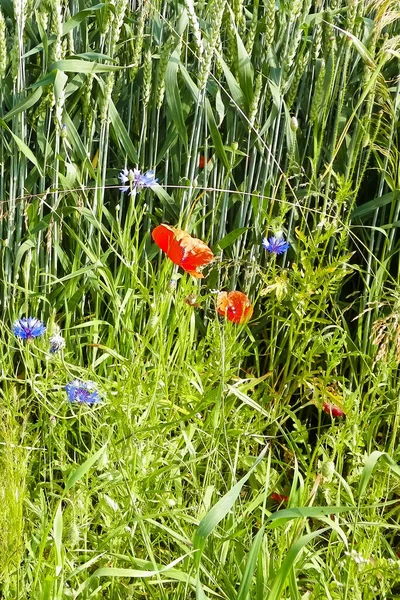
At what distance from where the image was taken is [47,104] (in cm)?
188

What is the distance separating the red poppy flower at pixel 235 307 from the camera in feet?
5.52

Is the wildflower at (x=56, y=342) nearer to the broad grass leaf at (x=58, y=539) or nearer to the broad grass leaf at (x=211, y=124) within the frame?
the broad grass leaf at (x=58, y=539)

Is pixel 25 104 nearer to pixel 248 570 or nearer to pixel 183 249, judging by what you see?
pixel 183 249

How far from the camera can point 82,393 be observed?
143 centimetres

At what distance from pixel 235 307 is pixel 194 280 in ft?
0.74

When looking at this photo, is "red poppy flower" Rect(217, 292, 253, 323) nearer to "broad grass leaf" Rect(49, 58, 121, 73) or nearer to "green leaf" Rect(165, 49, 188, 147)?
"green leaf" Rect(165, 49, 188, 147)

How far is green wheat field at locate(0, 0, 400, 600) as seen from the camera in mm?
1468

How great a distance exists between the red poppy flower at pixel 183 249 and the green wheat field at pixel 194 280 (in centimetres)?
6

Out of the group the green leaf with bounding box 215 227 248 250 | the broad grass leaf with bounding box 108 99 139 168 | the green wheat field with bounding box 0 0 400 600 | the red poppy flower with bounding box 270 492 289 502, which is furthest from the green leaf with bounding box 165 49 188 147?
the red poppy flower with bounding box 270 492 289 502

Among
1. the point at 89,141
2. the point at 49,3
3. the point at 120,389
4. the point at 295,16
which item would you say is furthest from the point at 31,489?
the point at 295,16

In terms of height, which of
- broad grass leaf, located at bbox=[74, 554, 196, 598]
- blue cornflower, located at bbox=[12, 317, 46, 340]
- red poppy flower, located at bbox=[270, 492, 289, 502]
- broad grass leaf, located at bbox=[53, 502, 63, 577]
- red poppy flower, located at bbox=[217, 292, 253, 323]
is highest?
blue cornflower, located at bbox=[12, 317, 46, 340]

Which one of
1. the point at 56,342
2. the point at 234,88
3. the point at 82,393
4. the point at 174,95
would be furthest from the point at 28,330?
the point at 234,88

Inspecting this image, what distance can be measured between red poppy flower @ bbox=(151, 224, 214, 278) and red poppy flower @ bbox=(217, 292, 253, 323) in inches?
3.3

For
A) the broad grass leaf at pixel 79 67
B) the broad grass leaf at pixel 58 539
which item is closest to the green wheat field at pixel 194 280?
the broad grass leaf at pixel 79 67
